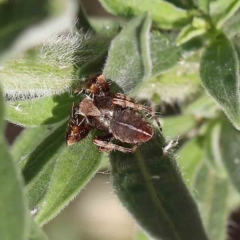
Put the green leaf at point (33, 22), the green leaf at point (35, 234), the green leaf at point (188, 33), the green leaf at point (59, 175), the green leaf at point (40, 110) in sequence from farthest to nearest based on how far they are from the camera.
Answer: the green leaf at point (188, 33)
the green leaf at point (40, 110)
the green leaf at point (59, 175)
the green leaf at point (35, 234)
the green leaf at point (33, 22)

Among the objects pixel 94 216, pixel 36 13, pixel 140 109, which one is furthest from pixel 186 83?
pixel 94 216

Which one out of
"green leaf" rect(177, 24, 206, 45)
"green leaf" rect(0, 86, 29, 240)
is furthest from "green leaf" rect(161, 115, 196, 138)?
"green leaf" rect(0, 86, 29, 240)

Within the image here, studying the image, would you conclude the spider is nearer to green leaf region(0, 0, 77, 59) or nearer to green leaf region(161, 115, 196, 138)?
green leaf region(0, 0, 77, 59)

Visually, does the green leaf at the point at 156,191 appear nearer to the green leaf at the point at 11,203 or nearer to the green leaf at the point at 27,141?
the green leaf at the point at 11,203

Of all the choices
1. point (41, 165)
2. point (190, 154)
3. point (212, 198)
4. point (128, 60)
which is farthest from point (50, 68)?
point (212, 198)

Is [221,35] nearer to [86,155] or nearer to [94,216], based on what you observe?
[86,155]

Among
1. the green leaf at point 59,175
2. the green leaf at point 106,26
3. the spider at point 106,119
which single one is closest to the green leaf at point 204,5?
the green leaf at point 106,26
